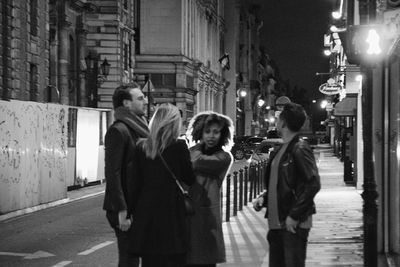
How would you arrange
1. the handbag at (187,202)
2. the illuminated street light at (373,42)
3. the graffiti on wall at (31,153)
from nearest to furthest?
1. the handbag at (187,202)
2. the illuminated street light at (373,42)
3. the graffiti on wall at (31,153)

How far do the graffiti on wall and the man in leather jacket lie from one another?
37.5 ft

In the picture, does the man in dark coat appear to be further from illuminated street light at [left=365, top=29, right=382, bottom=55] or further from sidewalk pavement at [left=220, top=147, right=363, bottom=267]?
sidewalk pavement at [left=220, top=147, right=363, bottom=267]

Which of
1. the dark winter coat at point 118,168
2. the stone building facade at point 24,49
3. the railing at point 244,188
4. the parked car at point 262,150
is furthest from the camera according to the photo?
the parked car at point 262,150

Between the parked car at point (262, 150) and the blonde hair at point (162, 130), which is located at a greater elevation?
the blonde hair at point (162, 130)

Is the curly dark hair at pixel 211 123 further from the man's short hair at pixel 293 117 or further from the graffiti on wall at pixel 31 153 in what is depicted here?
the graffiti on wall at pixel 31 153

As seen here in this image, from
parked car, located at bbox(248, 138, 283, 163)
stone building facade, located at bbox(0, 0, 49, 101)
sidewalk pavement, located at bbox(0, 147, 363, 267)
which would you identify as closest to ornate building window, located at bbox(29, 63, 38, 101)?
stone building facade, located at bbox(0, 0, 49, 101)

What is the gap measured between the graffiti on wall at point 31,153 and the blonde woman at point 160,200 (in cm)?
1143

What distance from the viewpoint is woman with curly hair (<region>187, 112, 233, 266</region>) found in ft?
26.1

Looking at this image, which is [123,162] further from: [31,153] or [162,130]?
[31,153]

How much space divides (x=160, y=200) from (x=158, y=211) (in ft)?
0.30

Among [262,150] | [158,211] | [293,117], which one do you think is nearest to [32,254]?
[158,211]

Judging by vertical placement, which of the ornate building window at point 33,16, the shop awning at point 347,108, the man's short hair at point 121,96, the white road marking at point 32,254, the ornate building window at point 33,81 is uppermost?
the ornate building window at point 33,16

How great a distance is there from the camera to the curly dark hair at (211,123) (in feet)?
26.6

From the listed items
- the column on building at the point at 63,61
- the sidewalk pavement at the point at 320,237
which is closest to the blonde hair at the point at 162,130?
the sidewalk pavement at the point at 320,237
